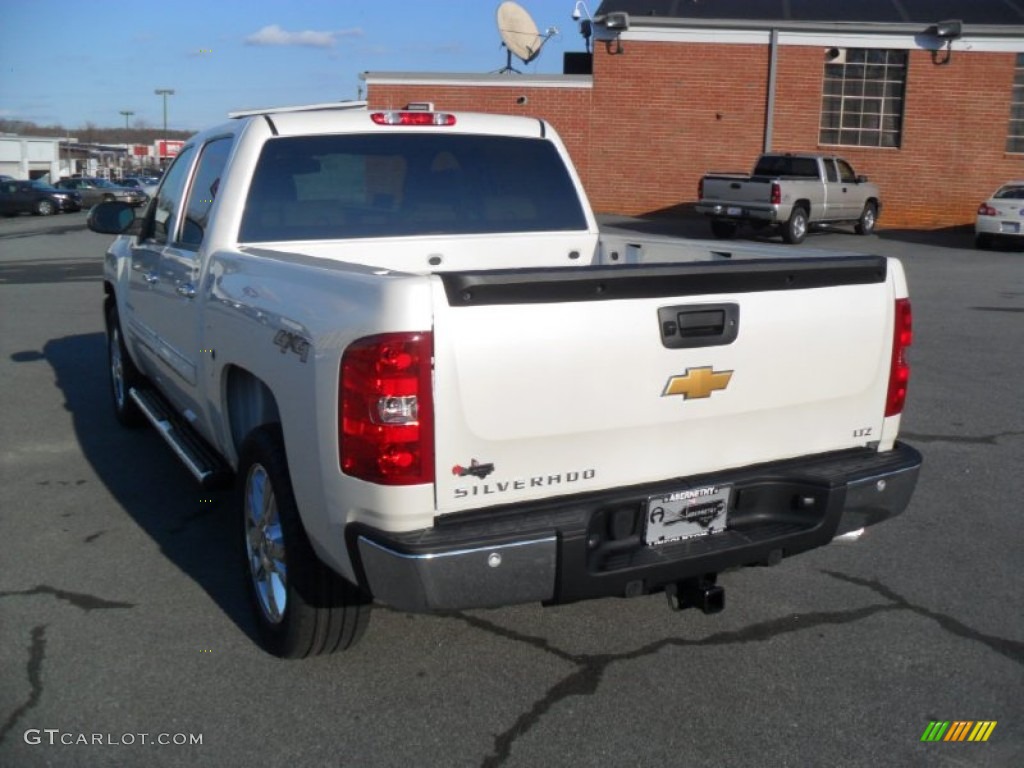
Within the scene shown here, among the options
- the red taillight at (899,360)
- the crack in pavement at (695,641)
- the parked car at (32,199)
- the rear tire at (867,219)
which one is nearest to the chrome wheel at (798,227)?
the rear tire at (867,219)

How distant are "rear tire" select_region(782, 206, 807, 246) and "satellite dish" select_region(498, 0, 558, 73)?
36.4ft

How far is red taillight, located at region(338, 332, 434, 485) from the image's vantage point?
9.75ft

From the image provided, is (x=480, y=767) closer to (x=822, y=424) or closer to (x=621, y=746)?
(x=621, y=746)

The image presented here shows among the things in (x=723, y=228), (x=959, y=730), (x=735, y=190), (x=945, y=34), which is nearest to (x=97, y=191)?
(x=723, y=228)

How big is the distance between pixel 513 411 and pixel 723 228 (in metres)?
21.9

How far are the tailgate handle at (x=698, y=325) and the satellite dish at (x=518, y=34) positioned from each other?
27.8 meters

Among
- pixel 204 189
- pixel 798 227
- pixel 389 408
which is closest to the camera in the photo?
pixel 389 408

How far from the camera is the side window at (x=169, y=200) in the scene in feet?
18.1

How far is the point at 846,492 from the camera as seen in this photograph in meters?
3.66

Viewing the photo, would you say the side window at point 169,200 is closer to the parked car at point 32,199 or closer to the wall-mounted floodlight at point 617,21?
the wall-mounted floodlight at point 617,21

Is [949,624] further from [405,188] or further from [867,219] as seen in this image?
[867,219]

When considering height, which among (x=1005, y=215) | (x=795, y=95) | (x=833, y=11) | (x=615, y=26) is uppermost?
(x=833, y=11)

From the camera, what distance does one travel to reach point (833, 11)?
27.7 metres

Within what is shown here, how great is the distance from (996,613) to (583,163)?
25.5 metres
